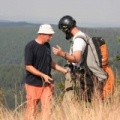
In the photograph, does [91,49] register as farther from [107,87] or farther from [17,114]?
[17,114]

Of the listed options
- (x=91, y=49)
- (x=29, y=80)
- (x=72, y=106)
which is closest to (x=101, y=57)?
(x=91, y=49)

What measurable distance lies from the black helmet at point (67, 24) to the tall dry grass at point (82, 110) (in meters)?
0.92

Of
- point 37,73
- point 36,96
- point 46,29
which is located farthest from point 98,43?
point 36,96

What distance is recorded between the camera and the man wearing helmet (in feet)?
16.8

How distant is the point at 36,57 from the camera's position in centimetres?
595

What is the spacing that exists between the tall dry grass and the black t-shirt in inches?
24.7

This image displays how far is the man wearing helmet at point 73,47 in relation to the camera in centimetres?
512

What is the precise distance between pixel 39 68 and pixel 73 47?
902 millimetres

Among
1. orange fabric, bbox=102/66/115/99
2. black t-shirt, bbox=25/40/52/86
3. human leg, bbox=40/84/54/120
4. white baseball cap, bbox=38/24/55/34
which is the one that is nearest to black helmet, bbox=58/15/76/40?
white baseball cap, bbox=38/24/55/34

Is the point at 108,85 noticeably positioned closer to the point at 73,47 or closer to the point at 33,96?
the point at 73,47

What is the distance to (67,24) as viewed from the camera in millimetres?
5402

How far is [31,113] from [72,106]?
53cm

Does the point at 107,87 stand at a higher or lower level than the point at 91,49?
lower

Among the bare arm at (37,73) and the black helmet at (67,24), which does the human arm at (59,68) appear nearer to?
the bare arm at (37,73)
